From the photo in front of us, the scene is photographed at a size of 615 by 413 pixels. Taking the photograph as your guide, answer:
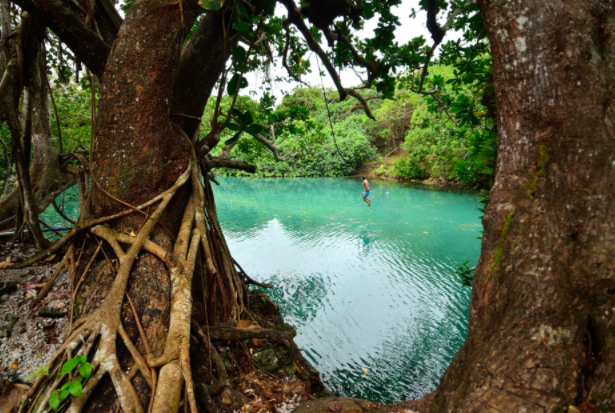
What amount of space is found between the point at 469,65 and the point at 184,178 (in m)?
2.65

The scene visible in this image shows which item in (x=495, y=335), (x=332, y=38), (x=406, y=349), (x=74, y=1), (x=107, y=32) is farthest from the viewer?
(x=406, y=349)

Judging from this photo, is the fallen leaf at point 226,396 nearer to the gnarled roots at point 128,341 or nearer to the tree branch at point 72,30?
the gnarled roots at point 128,341

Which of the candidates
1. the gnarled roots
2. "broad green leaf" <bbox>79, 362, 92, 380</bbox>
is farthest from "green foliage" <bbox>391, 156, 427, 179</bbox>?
"broad green leaf" <bbox>79, 362, 92, 380</bbox>

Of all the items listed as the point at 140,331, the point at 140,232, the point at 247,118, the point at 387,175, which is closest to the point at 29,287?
the point at 140,232

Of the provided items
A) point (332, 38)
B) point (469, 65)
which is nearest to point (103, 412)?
point (332, 38)

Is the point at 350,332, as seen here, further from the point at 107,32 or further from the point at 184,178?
the point at 107,32

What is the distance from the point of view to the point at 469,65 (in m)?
2.67

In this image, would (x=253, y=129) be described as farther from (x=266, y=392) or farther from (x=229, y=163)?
(x=266, y=392)

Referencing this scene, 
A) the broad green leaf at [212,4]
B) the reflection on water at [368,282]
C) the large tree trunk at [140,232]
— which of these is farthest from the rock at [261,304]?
the broad green leaf at [212,4]

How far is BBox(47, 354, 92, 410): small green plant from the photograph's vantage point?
1.01 metres

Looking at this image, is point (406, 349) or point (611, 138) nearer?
point (611, 138)

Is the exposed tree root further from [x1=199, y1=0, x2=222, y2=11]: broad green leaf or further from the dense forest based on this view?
[x1=199, y1=0, x2=222, y2=11]: broad green leaf

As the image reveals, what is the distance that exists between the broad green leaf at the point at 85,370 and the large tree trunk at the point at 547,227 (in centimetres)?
129

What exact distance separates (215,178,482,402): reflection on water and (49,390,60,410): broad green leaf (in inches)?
89.5
